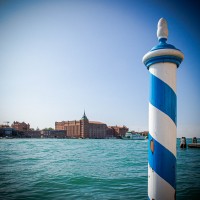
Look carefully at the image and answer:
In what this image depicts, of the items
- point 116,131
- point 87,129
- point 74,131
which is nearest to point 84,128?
point 87,129

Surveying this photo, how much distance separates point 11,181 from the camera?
249 inches

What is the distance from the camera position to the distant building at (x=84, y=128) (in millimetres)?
125688

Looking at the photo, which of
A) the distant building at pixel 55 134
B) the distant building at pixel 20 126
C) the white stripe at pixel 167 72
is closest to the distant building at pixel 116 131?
the distant building at pixel 55 134

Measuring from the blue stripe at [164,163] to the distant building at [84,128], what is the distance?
124 metres

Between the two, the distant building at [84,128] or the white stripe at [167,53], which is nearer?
the white stripe at [167,53]

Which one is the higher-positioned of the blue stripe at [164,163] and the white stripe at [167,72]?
the white stripe at [167,72]

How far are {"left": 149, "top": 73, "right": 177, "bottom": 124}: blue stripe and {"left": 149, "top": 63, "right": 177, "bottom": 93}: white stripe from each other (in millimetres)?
39

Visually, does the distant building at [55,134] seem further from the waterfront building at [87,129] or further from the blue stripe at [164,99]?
the blue stripe at [164,99]

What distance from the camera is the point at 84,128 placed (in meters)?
125

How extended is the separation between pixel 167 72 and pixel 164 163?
2.74 feet

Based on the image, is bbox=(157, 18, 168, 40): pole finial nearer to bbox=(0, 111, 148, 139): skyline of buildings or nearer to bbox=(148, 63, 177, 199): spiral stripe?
bbox=(148, 63, 177, 199): spiral stripe

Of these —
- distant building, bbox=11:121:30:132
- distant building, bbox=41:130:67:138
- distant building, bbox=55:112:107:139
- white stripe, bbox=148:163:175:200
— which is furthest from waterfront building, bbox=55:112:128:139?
white stripe, bbox=148:163:175:200

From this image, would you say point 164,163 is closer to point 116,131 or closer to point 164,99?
point 164,99

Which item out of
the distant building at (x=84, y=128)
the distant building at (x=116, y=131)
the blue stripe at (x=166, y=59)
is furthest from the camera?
the distant building at (x=116, y=131)
